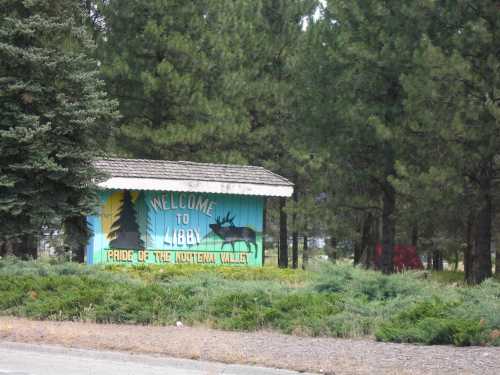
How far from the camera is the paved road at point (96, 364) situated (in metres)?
9.91

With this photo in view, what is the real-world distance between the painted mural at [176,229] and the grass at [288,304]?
645 cm

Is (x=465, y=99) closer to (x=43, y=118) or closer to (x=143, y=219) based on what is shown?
(x=143, y=219)

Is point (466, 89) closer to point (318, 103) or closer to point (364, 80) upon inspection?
point (364, 80)

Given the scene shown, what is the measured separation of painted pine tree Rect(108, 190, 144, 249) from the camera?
23.3 meters

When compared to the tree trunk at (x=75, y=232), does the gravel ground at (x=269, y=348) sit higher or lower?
lower

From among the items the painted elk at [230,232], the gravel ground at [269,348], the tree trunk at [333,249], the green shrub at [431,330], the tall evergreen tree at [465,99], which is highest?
the tall evergreen tree at [465,99]

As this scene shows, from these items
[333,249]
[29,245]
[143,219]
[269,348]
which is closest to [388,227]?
[143,219]

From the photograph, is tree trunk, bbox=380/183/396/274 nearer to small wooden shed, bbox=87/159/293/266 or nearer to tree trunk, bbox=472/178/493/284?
tree trunk, bbox=472/178/493/284

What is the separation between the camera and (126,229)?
23438mm

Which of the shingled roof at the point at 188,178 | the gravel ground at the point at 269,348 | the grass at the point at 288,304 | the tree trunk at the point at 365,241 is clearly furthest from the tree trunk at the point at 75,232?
the tree trunk at the point at 365,241

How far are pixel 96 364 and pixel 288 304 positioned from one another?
12.2ft

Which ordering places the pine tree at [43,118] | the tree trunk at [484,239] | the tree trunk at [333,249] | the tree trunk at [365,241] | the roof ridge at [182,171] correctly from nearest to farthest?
the pine tree at [43,118] < the roof ridge at [182,171] < the tree trunk at [484,239] < the tree trunk at [365,241] < the tree trunk at [333,249]

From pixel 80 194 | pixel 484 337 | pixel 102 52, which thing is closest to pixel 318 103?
pixel 102 52

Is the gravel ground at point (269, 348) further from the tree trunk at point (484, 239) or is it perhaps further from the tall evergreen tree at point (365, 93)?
the tall evergreen tree at point (365, 93)
